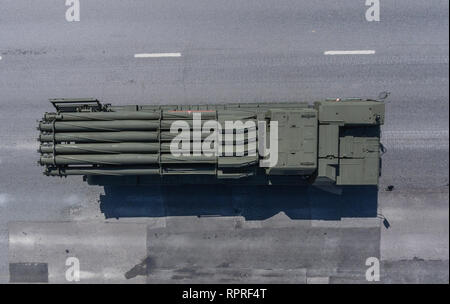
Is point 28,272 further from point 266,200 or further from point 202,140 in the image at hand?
point 266,200

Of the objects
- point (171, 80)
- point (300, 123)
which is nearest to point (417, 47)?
point (300, 123)

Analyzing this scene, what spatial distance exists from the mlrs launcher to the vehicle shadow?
6.03 feet

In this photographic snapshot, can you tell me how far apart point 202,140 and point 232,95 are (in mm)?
3096

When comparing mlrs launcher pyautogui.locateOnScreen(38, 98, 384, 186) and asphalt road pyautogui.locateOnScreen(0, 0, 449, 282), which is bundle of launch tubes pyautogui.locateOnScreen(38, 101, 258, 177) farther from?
asphalt road pyautogui.locateOnScreen(0, 0, 449, 282)

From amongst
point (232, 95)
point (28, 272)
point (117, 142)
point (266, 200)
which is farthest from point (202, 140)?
point (28, 272)

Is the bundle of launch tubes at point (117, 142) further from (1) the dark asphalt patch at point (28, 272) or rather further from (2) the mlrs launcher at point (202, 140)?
(1) the dark asphalt patch at point (28, 272)

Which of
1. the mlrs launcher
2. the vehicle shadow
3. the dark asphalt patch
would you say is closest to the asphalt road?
the vehicle shadow

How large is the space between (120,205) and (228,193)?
453 cm

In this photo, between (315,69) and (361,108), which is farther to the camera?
(315,69)

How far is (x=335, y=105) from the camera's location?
33.4 ft

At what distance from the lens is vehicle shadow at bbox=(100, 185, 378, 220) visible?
39.8 feet

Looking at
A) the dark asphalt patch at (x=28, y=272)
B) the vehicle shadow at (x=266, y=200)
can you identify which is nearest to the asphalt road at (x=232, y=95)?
the vehicle shadow at (x=266, y=200)

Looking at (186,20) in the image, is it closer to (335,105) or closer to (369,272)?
(335,105)

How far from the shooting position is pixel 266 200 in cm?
1216
